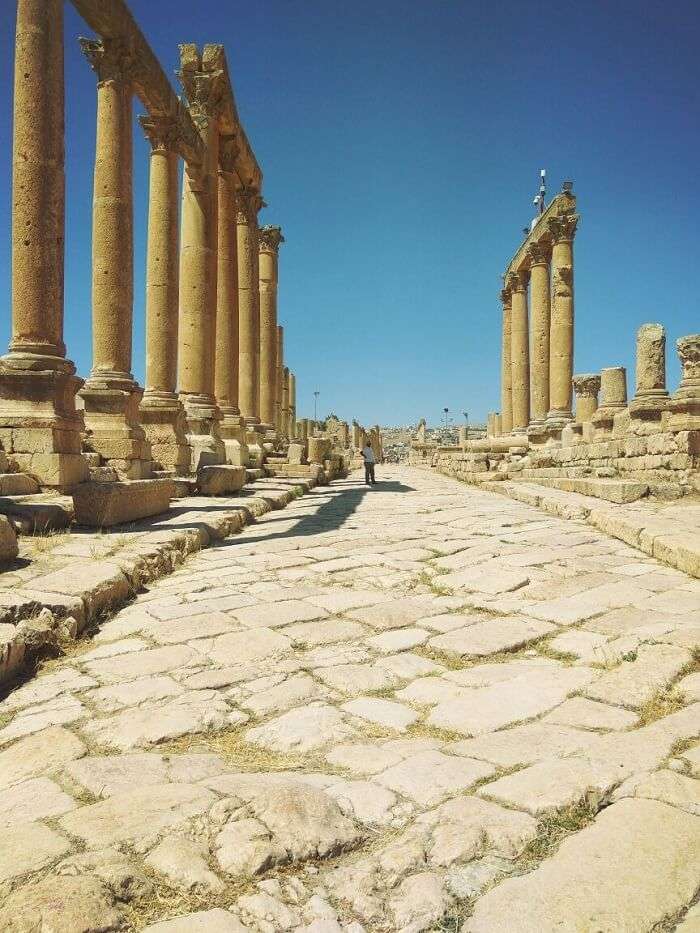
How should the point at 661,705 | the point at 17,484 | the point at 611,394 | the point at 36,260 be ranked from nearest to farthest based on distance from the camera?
the point at 661,705
the point at 17,484
the point at 36,260
the point at 611,394

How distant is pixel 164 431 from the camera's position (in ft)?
40.1

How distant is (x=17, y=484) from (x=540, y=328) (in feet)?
66.2

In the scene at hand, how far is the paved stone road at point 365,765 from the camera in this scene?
1537 mm

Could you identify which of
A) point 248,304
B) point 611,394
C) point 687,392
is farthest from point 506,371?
point 687,392

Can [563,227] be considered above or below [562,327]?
above

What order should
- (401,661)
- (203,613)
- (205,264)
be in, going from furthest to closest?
(205,264), (203,613), (401,661)

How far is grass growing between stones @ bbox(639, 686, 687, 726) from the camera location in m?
2.59

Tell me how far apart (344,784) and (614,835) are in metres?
0.81

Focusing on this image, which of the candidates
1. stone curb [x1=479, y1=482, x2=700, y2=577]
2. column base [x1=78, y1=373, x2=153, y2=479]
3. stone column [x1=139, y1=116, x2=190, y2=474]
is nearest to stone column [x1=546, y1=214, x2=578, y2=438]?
stone curb [x1=479, y1=482, x2=700, y2=577]

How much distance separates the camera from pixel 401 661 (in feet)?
11.2

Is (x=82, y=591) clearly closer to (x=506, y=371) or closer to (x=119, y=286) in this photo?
(x=119, y=286)

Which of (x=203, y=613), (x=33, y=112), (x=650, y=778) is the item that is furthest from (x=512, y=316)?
(x=650, y=778)

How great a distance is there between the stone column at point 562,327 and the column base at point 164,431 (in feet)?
45.4

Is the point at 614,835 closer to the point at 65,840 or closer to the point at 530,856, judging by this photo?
the point at 530,856
